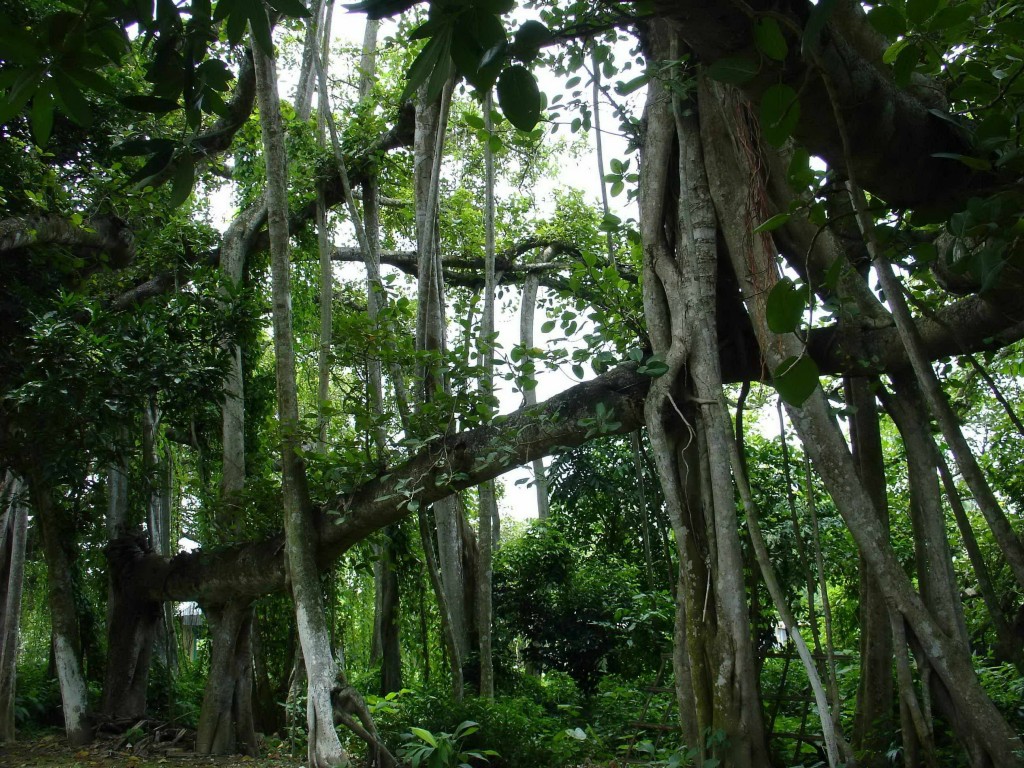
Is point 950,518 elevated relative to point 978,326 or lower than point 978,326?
lower

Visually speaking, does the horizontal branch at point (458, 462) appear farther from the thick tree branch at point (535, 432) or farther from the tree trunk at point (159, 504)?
the tree trunk at point (159, 504)

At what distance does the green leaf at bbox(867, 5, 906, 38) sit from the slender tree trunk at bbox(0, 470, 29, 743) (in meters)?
6.15

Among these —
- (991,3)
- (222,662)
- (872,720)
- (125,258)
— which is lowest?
(872,720)

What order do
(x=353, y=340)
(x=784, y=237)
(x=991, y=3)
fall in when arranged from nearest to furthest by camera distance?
(x=991, y=3) → (x=784, y=237) → (x=353, y=340)

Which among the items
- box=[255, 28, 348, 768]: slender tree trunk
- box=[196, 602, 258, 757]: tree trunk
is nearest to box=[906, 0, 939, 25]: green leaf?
box=[255, 28, 348, 768]: slender tree trunk

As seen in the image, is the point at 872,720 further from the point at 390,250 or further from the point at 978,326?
the point at 390,250

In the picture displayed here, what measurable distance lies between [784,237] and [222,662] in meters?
4.64

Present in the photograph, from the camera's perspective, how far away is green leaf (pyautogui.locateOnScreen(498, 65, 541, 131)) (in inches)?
39.5

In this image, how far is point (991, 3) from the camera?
279 centimetres

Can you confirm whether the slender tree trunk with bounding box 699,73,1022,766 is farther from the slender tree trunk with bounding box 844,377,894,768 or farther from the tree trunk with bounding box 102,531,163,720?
the tree trunk with bounding box 102,531,163,720

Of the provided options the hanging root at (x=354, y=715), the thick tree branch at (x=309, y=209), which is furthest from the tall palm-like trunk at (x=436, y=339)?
the thick tree branch at (x=309, y=209)

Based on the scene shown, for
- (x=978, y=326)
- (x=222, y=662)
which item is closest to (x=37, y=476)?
(x=222, y=662)

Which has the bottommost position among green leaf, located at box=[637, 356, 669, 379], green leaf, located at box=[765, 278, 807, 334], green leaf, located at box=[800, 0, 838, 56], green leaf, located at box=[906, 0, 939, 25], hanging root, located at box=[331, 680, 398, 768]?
hanging root, located at box=[331, 680, 398, 768]

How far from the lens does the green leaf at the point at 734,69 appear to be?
3.71 ft
